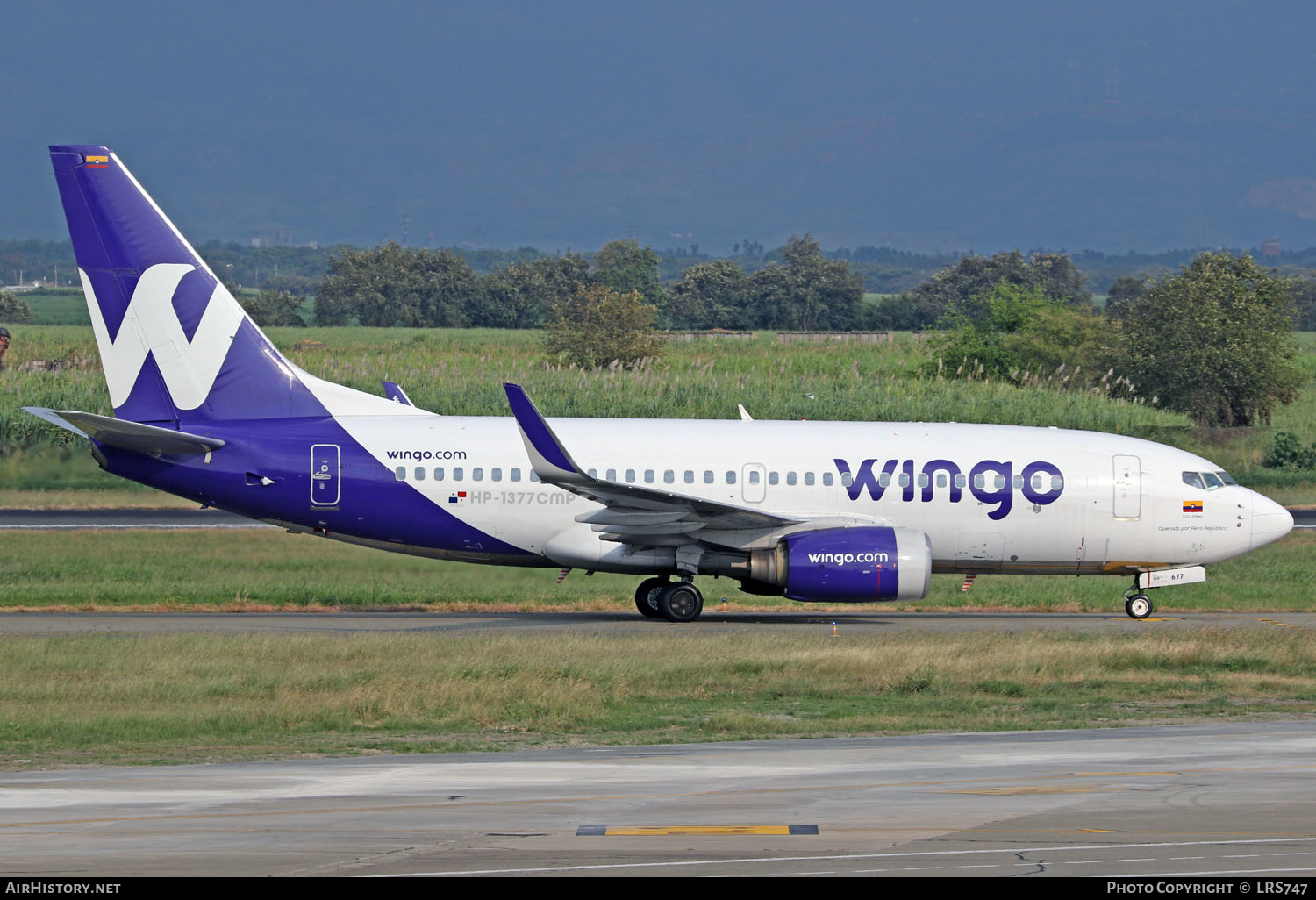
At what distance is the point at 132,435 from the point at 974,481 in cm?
1463

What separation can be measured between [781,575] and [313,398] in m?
8.89

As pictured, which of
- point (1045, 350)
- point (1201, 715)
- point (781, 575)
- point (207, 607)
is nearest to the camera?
point (1201, 715)

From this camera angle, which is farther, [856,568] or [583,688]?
[856,568]

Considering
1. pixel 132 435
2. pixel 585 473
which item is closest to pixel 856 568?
pixel 585 473

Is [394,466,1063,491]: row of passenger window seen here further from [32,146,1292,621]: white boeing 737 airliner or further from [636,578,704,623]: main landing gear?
[636,578,704,623]: main landing gear

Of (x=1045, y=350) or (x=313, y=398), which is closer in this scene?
(x=313, y=398)

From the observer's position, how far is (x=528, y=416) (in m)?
25.4

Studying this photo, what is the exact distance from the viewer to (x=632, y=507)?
27.2 metres

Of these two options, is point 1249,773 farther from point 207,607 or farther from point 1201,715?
point 207,607

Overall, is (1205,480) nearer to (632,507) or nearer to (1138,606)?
(1138,606)

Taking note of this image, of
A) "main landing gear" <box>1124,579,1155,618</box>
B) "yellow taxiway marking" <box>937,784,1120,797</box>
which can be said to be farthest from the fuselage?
"yellow taxiway marking" <box>937,784,1120,797</box>

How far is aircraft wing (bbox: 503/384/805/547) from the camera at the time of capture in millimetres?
25438

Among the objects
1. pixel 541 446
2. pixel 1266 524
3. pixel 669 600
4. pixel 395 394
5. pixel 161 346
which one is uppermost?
pixel 161 346
